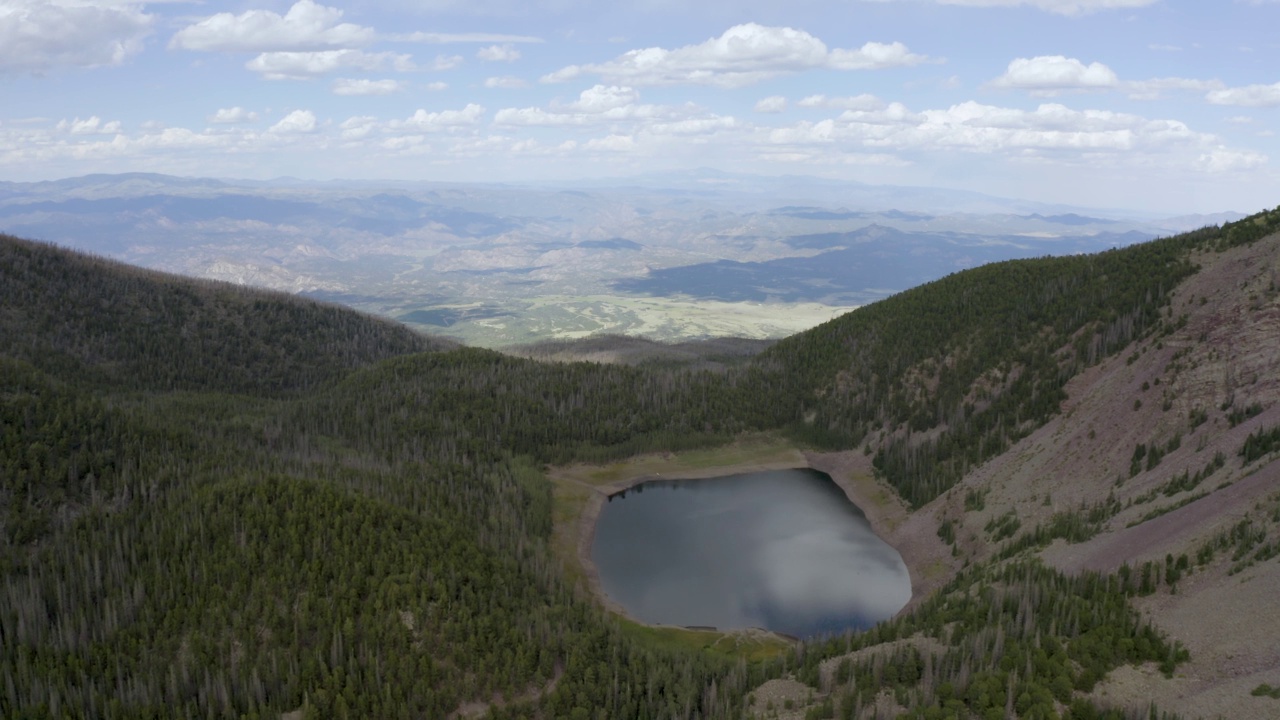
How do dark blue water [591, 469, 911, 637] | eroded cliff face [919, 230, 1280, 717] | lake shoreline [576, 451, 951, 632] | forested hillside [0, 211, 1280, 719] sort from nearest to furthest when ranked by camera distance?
eroded cliff face [919, 230, 1280, 717] → forested hillside [0, 211, 1280, 719] → dark blue water [591, 469, 911, 637] → lake shoreline [576, 451, 951, 632]

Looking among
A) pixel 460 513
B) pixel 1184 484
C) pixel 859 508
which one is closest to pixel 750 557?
pixel 859 508

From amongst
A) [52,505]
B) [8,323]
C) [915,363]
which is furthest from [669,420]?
[8,323]

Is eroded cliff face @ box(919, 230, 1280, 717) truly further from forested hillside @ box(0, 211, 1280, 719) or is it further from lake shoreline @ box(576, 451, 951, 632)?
lake shoreline @ box(576, 451, 951, 632)

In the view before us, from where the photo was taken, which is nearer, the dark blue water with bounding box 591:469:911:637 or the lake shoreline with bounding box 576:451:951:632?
the dark blue water with bounding box 591:469:911:637

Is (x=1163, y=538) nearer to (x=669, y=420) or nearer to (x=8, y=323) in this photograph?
(x=669, y=420)

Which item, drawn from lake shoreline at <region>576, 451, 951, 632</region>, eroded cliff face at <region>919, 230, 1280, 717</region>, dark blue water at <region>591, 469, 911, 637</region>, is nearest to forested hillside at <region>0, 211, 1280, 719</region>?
eroded cliff face at <region>919, 230, 1280, 717</region>

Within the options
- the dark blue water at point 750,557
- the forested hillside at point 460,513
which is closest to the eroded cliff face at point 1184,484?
the forested hillside at point 460,513

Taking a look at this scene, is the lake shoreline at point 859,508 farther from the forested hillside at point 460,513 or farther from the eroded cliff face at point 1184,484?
the eroded cliff face at point 1184,484
